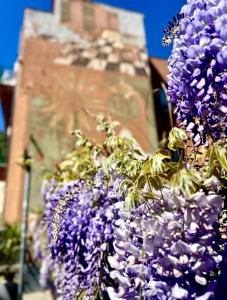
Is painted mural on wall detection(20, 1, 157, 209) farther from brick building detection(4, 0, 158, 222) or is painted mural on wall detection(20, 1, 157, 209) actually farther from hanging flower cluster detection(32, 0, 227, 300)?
hanging flower cluster detection(32, 0, 227, 300)

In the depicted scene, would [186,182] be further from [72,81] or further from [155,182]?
[72,81]

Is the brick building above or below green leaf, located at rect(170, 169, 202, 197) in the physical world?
above

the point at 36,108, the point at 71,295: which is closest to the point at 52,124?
the point at 36,108

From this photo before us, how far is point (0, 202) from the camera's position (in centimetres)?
1247

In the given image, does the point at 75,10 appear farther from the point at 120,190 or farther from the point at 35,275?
the point at 120,190

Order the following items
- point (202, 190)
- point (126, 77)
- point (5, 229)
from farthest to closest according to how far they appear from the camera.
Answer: point (126, 77), point (5, 229), point (202, 190)

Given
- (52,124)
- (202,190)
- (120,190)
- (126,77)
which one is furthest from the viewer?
(126,77)

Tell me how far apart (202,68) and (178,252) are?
0.54 m

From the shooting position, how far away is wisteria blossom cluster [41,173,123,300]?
1554 millimetres

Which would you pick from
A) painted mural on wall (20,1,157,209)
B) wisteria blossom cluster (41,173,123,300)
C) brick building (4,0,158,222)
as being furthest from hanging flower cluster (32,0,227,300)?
painted mural on wall (20,1,157,209)

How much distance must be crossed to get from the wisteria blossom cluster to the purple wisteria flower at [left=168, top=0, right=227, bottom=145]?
553mm

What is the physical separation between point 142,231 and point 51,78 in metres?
10.6

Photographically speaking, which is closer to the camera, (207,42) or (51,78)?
(207,42)

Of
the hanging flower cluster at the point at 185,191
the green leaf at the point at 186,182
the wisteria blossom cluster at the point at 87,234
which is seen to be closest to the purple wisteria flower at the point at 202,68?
the hanging flower cluster at the point at 185,191
